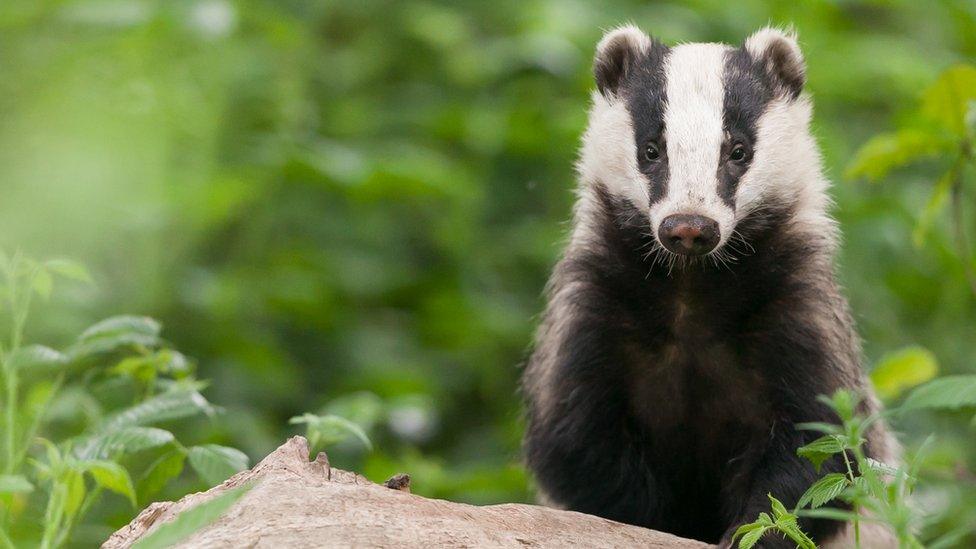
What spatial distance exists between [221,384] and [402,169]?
1414 millimetres

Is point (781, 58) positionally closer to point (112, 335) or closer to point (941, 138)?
point (941, 138)

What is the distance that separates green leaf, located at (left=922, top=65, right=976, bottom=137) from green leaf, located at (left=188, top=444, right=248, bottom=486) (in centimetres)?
256

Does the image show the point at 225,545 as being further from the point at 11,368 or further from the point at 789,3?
the point at 789,3

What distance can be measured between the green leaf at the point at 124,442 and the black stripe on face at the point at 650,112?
157 centimetres

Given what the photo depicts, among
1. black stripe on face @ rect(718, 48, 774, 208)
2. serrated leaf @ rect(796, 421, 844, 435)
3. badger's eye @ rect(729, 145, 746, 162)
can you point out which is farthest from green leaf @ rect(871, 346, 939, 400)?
serrated leaf @ rect(796, 421, 844, 435)

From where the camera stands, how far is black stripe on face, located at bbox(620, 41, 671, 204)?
406 centimetres

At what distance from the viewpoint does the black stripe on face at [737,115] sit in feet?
13.3

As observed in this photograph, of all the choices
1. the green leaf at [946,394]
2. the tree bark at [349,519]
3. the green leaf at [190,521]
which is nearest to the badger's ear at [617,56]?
the tree bark at [349,519]

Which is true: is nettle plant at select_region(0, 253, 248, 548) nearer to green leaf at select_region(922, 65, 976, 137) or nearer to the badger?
the badger

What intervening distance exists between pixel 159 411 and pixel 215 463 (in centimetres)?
27

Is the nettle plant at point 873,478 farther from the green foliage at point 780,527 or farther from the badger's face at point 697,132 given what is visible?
the badger's face at point 697,132

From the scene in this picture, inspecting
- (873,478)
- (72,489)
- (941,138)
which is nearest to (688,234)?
(873,478)

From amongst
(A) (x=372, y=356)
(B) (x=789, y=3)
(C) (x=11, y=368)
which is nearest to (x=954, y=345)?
(B) (x=789, y=3)

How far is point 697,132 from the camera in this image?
13.1 ft
